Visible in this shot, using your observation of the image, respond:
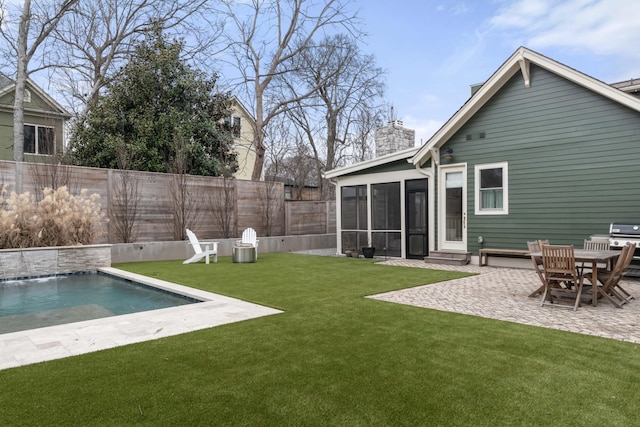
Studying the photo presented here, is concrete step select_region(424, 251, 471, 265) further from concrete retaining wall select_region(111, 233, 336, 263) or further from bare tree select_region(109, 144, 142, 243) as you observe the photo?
bare tree select_region(109, 144, 142, 243)

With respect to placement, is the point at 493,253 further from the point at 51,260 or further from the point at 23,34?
the point at 23,34

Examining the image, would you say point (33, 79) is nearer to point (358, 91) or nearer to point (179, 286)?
point (358, 91)

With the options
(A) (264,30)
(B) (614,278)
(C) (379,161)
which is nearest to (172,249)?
(C) (379,161)

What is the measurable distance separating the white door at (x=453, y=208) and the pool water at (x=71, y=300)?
6898 mm

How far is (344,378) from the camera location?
119 inches

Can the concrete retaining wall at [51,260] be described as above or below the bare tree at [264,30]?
below

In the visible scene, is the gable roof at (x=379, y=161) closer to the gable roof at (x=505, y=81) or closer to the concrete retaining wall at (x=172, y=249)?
the gable roof at (x=505, y=81)

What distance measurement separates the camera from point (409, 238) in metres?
11.4

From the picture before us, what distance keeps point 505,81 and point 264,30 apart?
11482 millimetres

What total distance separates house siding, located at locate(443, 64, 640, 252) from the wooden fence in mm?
6636

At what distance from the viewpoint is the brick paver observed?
4.45 m

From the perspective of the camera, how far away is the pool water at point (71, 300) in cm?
521

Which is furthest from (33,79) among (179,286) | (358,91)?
(179,286)

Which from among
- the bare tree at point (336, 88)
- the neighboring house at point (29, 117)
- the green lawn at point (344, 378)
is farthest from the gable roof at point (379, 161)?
the neighboring house at point (29, 117)
